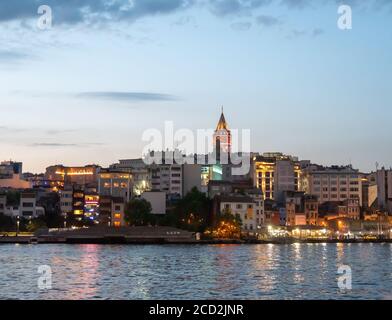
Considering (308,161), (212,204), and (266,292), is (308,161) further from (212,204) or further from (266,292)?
(266,292)

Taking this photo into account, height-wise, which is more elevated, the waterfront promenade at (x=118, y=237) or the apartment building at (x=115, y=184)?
the apartment building at (x=115, y=184)

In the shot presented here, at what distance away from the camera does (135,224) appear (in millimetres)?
75250

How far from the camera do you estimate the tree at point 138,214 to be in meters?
74.8

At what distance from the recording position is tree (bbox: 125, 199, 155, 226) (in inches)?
2945

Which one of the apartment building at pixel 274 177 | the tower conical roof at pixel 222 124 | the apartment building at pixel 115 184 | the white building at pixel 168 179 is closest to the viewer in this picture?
the apartment building at pixel 115 184

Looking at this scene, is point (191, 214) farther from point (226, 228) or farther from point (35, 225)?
point (35, 225)

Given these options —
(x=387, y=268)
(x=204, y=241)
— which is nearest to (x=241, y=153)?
(x=204, y=241)

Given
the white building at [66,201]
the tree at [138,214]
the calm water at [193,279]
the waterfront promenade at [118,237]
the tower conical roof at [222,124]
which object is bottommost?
the calm water at [193,279]

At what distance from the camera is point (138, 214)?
74.8 meters

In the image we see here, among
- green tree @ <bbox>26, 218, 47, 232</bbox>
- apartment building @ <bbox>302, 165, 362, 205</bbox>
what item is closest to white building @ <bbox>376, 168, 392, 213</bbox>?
apartment building @ <bbox>302, 165, 362, 205</bbox>

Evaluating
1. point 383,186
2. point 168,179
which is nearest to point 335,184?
point 383,186

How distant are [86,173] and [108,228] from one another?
55481mm

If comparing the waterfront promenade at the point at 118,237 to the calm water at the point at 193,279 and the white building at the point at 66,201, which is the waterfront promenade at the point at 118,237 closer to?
the white building at the point at 66,201

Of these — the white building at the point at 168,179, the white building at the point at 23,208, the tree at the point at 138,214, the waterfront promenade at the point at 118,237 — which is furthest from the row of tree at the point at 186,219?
the white building at the point at 168,179
